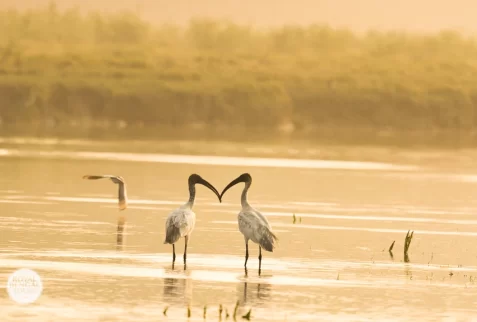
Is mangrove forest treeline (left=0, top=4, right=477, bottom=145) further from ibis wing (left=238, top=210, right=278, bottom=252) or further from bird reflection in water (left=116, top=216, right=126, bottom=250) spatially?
ibis wing (left=238, top=210, right=278, bottom=252)

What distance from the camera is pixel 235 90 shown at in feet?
332

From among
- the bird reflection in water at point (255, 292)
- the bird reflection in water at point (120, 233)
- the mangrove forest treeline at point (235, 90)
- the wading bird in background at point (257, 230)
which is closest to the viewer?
the bird reflection in water at point (255, 292)

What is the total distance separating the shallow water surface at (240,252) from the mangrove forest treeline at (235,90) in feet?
170

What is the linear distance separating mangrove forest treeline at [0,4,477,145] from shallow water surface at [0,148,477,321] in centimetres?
5191

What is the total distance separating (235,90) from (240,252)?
3118 inches

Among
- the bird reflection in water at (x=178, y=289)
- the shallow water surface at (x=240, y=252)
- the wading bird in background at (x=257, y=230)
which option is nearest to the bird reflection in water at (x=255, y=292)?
the shallow water surface at (x=240, y=252)

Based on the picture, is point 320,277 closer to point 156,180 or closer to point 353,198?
point 353,198

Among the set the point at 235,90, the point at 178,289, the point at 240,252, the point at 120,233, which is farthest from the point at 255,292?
the point at 235,90

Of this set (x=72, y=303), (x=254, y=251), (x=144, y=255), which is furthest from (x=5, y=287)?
(x=254, y=251)

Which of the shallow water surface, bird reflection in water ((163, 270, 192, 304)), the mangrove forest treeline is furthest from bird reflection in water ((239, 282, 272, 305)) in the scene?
the mangrove forest treeline

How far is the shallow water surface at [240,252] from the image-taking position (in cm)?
1731

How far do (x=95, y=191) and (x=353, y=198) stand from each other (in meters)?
5.65

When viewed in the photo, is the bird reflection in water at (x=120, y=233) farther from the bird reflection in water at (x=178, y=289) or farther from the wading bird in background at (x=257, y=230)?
the bird reflection in water at (x=178, y=289)

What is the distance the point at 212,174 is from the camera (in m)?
41.8
